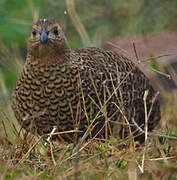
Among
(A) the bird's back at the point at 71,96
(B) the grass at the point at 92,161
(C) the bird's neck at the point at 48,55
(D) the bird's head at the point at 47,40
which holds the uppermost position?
(D) the bird's head at the point at 47,40

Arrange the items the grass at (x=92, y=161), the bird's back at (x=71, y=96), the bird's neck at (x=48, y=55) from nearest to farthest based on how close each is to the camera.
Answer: the grass at (x=92, y=161) → the bird's back at (x=71, y=96) → the bird's neck at (x=48, y=55)

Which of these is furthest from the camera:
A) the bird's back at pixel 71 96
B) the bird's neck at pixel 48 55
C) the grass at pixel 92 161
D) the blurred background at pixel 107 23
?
the blurred background at pixel 107 23

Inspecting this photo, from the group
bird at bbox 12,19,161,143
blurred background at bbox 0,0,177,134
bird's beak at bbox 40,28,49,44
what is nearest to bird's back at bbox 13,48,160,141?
bird at bbox 12,19,161,143

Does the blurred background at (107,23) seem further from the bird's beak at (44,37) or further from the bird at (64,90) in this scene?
the bird's beak at (44,37)

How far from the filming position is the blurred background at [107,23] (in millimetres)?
7812

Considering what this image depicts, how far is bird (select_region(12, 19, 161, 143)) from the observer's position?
434 centimetres

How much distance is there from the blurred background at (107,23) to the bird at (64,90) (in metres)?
2.16

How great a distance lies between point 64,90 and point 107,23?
6.17 m

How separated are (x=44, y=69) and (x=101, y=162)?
129 cm

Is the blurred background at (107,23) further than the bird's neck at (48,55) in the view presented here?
Yes

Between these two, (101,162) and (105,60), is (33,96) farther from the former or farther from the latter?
(101,162)

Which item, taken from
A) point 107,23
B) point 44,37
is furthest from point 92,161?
point 107,23

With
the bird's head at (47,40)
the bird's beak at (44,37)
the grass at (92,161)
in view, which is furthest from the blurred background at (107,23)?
the grass at (92,161)

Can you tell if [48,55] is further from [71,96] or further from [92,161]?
[92,161]
